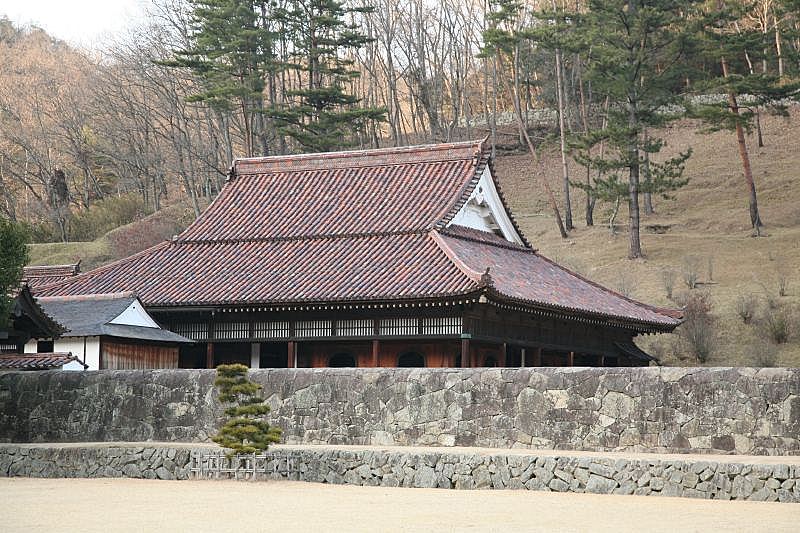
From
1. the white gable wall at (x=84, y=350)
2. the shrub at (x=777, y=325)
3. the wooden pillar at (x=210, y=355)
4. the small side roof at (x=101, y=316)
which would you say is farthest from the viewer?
the shrub at (x=777, y=325)

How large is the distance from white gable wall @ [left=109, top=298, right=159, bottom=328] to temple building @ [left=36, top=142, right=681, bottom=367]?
99 centimetres

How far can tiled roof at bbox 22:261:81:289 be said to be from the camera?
111 feet

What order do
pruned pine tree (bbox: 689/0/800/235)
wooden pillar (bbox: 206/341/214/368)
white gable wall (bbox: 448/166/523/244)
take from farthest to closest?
pruned pine tree (bbox: 689/0/800/235), white gable wall (bbox: 448/166/523/244), wooden pillar (bbox: 206/341/214/368)

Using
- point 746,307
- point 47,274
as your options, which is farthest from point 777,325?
point 47,274

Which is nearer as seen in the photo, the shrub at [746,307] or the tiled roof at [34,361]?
the tiled roof at [34,361]

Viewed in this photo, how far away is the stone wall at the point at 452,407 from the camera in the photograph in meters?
20.0

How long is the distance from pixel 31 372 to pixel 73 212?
1848 inches

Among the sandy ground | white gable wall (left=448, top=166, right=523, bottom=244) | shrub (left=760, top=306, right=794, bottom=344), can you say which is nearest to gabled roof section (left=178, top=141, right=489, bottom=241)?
white gable wall (left=448, top=166, right=523, bottom=244)

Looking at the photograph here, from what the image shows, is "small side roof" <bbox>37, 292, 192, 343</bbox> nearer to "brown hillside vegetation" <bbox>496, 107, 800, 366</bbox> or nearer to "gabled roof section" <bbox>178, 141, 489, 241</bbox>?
"gabled roof section" <bbox>178, 141, 489, 241</bbox>

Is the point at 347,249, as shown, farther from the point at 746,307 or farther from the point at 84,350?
the point at 746,307

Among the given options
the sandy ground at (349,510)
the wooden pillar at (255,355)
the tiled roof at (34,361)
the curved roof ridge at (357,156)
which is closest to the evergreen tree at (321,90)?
the curved roof ridge at (357,156)

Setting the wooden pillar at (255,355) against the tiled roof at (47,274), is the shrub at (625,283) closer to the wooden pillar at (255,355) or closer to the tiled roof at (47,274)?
the wooden pillar at (255,355)

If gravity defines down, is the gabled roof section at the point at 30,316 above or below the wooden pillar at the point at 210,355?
above

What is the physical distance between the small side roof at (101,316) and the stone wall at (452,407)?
252 cm
